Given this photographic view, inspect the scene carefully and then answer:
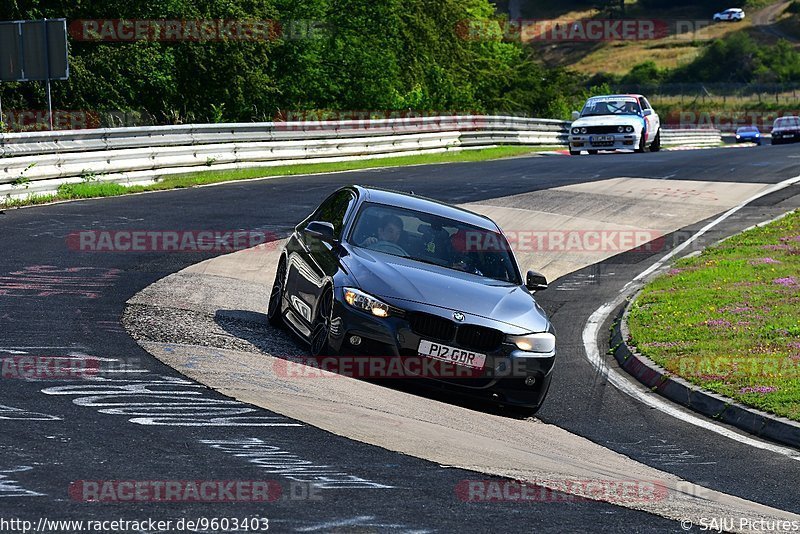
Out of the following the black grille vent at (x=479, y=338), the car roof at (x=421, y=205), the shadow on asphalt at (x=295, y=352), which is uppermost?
the car roof at (x=421, y=205)

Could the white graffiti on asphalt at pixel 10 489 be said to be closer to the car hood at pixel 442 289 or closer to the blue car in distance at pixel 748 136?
the car hood at pixel 442 289

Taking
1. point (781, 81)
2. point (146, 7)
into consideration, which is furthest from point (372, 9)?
point (781, 81)

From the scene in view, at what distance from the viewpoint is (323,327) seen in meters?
9.95

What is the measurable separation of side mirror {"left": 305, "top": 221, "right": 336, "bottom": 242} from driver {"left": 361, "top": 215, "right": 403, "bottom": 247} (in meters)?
0.34

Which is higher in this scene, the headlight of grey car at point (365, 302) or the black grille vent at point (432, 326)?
the headlight of grey car at point (365, 302)

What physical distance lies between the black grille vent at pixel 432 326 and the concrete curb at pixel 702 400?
2.53 metres

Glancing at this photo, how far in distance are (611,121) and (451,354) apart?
93.8 feet

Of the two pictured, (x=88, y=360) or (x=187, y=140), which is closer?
(x=88, y=360)

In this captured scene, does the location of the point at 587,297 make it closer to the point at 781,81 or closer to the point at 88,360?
the point at 88,360

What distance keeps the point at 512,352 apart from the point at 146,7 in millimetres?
30661

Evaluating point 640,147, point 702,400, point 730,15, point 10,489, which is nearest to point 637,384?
point 702,400

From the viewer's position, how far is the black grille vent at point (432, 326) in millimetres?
9422

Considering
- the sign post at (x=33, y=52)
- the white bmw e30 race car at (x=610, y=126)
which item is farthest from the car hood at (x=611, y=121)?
the sign post at (x=33, y=52)

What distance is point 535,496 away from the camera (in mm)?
6492
